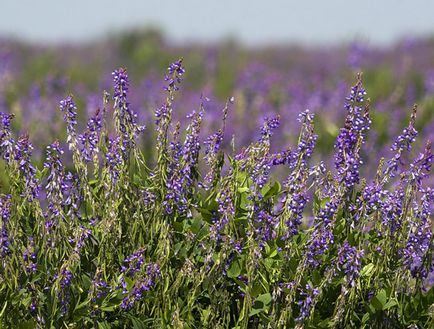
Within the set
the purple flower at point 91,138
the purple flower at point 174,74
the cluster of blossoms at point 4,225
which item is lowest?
the cluster of blossoms at point 4,225

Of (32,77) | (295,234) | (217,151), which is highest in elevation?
(217,151)

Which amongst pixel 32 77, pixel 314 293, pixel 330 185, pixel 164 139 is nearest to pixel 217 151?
pixel 164 139

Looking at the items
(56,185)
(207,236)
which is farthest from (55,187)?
(207,236)

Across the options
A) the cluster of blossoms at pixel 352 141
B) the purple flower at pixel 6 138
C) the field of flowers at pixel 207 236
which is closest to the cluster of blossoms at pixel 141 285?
the field of flowers at pixel 207 236

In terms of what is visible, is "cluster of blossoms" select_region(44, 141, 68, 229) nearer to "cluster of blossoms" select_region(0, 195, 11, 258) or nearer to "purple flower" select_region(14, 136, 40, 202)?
"purple flower" select_region(14, 136, 40, 202)

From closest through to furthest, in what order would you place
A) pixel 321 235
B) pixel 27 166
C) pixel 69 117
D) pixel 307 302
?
Result: pixel 307 302 → pixel 321 235 → pixel 27 166 → pixel 69 117

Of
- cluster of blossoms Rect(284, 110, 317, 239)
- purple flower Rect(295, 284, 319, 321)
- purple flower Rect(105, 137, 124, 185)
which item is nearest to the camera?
purple flower Rect(295, 284, 319, 321)

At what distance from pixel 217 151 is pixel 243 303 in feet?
2.47

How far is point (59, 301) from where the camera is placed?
12.1 feet

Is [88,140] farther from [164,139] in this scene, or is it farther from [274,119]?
[274,119]

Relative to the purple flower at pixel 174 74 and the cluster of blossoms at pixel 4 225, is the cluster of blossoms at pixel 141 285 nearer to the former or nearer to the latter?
the cluster of blossoms at pixel 4 225

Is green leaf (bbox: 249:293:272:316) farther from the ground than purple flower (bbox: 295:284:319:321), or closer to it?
closer to it

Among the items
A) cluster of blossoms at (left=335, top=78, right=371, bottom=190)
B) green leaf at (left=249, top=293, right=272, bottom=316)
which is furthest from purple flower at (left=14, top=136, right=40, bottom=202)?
cluster of blossoms at (left=335, top=78, right=371, bottom=190)

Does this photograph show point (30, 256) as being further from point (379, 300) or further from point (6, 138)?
point (379, 300)
